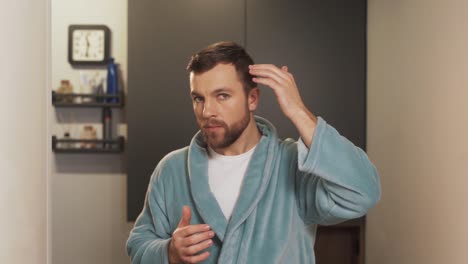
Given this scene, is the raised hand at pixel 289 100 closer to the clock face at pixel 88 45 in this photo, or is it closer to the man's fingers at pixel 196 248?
the man's fingers at pixel 196 248

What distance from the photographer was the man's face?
1.24 metres

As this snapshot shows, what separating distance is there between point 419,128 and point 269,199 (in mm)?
630

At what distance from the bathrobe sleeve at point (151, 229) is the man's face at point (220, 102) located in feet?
0.75

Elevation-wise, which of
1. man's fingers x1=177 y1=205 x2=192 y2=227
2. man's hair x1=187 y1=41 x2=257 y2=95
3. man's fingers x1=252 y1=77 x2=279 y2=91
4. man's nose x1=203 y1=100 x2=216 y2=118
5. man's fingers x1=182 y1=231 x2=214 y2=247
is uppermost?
man's hair x1=187 y1=41 x2=257 y2=95

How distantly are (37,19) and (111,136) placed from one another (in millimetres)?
1634

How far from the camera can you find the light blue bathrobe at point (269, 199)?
41.6 inches

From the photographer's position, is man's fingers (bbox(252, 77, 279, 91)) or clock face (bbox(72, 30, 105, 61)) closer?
man's fingers (bbox(252, 77, 279, 91))

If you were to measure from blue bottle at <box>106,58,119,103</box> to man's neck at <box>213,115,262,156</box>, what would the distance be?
123cm

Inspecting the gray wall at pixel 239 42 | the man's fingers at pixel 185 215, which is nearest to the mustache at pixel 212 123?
the man's fingers at pixel 185 215

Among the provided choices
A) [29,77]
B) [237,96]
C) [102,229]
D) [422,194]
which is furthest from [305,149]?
[102,229]

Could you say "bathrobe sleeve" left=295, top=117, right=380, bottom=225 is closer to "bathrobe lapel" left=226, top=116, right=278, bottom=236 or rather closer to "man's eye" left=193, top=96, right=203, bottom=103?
"bathrobe lapel" left=226, top=116, right=278, bottom=236

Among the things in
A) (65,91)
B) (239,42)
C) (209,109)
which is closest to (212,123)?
(209,109)

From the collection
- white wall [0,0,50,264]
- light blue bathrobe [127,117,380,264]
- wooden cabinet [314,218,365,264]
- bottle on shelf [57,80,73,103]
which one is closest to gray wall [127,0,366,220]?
bottle on shelf [57,80,73,103]

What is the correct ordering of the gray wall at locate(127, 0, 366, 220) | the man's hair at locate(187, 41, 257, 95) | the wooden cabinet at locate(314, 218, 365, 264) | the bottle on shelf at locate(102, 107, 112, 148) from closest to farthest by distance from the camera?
the man's hair at locate(187, 41, 257, 95)
the gray wall at locate(127, 0, 366, 220)
the wooden cabinet at locate(314, 218, 365, 264)
the bottle on shelf at locate(102, 107, 112, 148)
